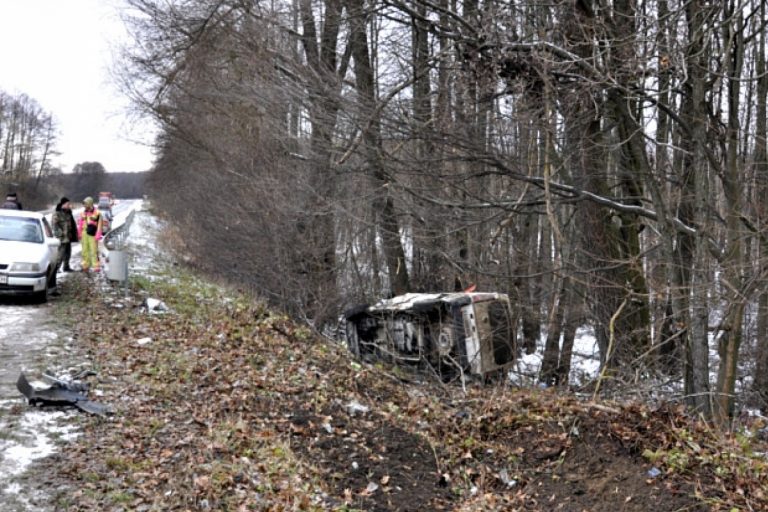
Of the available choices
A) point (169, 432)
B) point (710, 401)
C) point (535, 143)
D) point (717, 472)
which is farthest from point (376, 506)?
point (535, 143)

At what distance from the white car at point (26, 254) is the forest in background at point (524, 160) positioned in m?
4.92

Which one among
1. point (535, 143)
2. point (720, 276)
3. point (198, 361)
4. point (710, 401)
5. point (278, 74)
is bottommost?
point (710, 401)

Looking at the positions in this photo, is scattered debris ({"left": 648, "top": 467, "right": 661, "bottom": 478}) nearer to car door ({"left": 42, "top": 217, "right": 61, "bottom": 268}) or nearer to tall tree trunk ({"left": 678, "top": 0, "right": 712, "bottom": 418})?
tall tree trunk ({"left": 678, "top": 0, "right": 712, "bottom": 418})

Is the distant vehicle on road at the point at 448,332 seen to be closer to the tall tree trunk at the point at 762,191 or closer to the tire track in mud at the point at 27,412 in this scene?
the tall tree trunk at the point at 762,191

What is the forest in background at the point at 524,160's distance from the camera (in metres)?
9.77

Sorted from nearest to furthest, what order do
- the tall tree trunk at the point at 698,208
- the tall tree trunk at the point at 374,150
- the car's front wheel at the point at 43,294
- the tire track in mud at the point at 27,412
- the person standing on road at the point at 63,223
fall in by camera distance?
the tire track in mud at the point at 27,412 → the tall tree trunk at the point at 698,208 → the tall tree trunk at the point at 374,150 → the car's front wheel at the point at 43,294 → the person standing on road at the point at 63,223

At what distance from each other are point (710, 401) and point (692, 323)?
1.07m

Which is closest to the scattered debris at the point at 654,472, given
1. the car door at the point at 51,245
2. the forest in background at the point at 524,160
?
the forest in background at the point at 524,160

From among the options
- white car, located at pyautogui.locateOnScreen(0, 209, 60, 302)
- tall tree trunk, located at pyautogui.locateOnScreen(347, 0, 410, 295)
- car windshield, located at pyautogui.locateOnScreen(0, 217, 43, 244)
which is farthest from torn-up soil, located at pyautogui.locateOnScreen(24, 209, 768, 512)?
car windshield, located at pyautogui.locateOnScreen(0, 217, 43, 244)

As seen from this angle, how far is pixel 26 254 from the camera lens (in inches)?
511

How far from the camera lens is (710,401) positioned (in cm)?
974

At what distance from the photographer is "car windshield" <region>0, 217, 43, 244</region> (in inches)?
540

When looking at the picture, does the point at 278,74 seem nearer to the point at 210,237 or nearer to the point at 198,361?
the point at 198,361

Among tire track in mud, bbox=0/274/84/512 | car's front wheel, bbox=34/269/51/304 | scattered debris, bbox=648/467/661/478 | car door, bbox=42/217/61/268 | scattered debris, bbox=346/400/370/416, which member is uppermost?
car door, bbox=42/217/61/268
